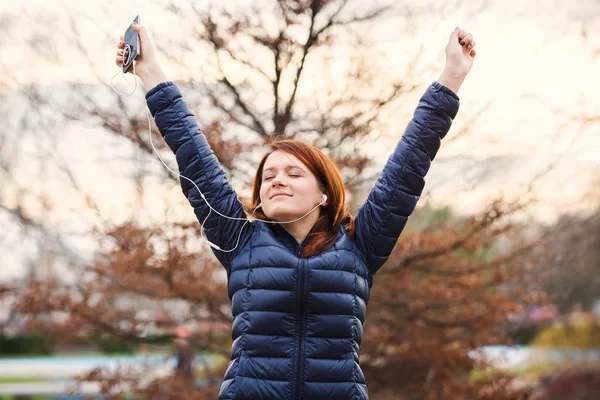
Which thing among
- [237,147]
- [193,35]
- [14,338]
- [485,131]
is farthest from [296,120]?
[14,338]

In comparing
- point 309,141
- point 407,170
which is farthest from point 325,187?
point 309,141

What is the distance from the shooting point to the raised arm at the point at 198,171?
2.11 m

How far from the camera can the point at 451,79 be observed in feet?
6.92

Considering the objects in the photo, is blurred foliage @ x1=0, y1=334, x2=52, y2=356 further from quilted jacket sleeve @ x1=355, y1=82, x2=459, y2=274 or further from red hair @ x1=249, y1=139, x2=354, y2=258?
quilted jacket sleeve @ x1=355, y1=82, x2=459, y2=274

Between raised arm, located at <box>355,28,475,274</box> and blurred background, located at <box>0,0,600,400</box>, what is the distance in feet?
7.00

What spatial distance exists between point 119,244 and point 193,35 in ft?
4.11

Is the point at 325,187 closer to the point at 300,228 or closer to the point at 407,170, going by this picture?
the point at 300,228

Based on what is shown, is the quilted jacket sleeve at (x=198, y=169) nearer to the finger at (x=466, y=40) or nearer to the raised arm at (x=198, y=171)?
the raised arm at (x=198, y=171)

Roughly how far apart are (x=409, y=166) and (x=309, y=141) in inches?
89.8

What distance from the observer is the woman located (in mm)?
1966

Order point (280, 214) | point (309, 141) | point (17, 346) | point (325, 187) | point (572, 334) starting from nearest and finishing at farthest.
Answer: point (280, 214) → point (325, 187) → point (309, 141) → point (572, 334) → point (17, 346)

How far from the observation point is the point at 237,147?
167 inches

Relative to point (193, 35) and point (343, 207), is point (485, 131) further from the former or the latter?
point (343, 207)

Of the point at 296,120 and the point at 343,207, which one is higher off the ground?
the point at 296,120
